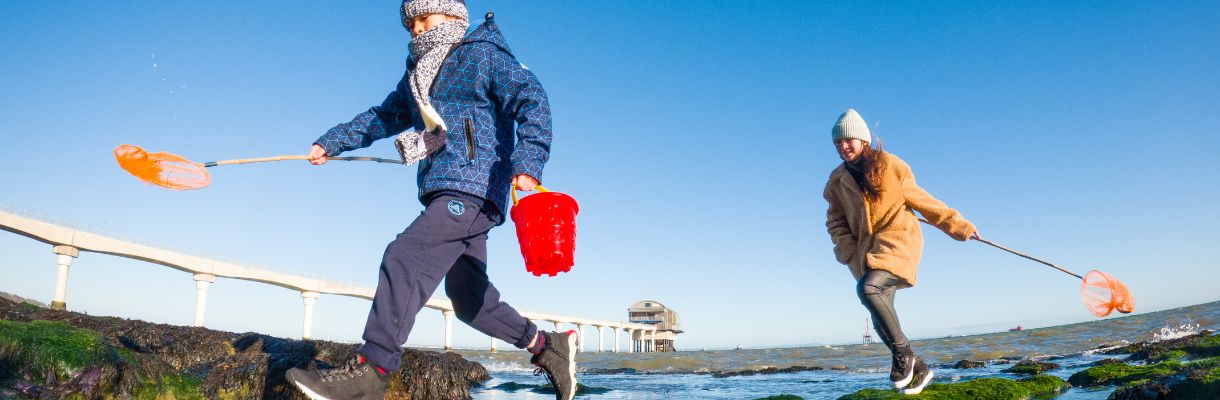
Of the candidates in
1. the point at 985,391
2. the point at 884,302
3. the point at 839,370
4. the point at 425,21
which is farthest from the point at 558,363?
the point at 839,370

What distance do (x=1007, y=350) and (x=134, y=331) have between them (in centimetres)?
1617

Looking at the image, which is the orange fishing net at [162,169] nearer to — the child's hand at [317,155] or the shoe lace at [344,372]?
the child's hand at [317,155]

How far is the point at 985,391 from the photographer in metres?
4.35

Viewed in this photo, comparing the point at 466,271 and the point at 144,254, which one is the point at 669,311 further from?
the point at 466,271

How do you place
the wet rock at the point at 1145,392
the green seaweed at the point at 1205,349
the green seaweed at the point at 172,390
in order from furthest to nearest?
1. the green seaweed at the point at 1205,349
2. the green seaweed at the point at 172,390
3. the wet rock at the point at 1145,392

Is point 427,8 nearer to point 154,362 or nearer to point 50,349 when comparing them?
point 50,349

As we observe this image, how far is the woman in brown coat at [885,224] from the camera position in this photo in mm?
4570

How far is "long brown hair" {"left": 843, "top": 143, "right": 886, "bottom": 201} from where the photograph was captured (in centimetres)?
464

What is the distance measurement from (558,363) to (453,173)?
1.31 meters

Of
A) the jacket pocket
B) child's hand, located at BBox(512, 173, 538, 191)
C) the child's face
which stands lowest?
child's hand, located at BBox(512, 173, 538, 191)

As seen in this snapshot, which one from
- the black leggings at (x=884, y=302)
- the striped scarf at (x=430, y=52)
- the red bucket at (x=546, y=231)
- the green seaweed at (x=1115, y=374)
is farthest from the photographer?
the green seaweed at (x=1115, y=374)

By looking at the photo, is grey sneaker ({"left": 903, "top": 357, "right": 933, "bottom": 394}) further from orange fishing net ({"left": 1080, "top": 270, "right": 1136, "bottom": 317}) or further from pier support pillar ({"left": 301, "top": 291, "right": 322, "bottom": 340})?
pier support pillar ({"left": 301, "top": 291, "right": 322, "bottom": 340})

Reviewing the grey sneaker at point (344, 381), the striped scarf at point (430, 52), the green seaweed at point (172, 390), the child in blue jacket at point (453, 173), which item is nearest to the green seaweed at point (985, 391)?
the child in blue jacket at point (453, 173)

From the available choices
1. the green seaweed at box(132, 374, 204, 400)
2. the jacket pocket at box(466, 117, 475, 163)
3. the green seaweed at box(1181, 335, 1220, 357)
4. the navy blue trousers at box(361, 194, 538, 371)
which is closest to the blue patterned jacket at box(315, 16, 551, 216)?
the jacket pocket at box(466, 117, 475, 163)
